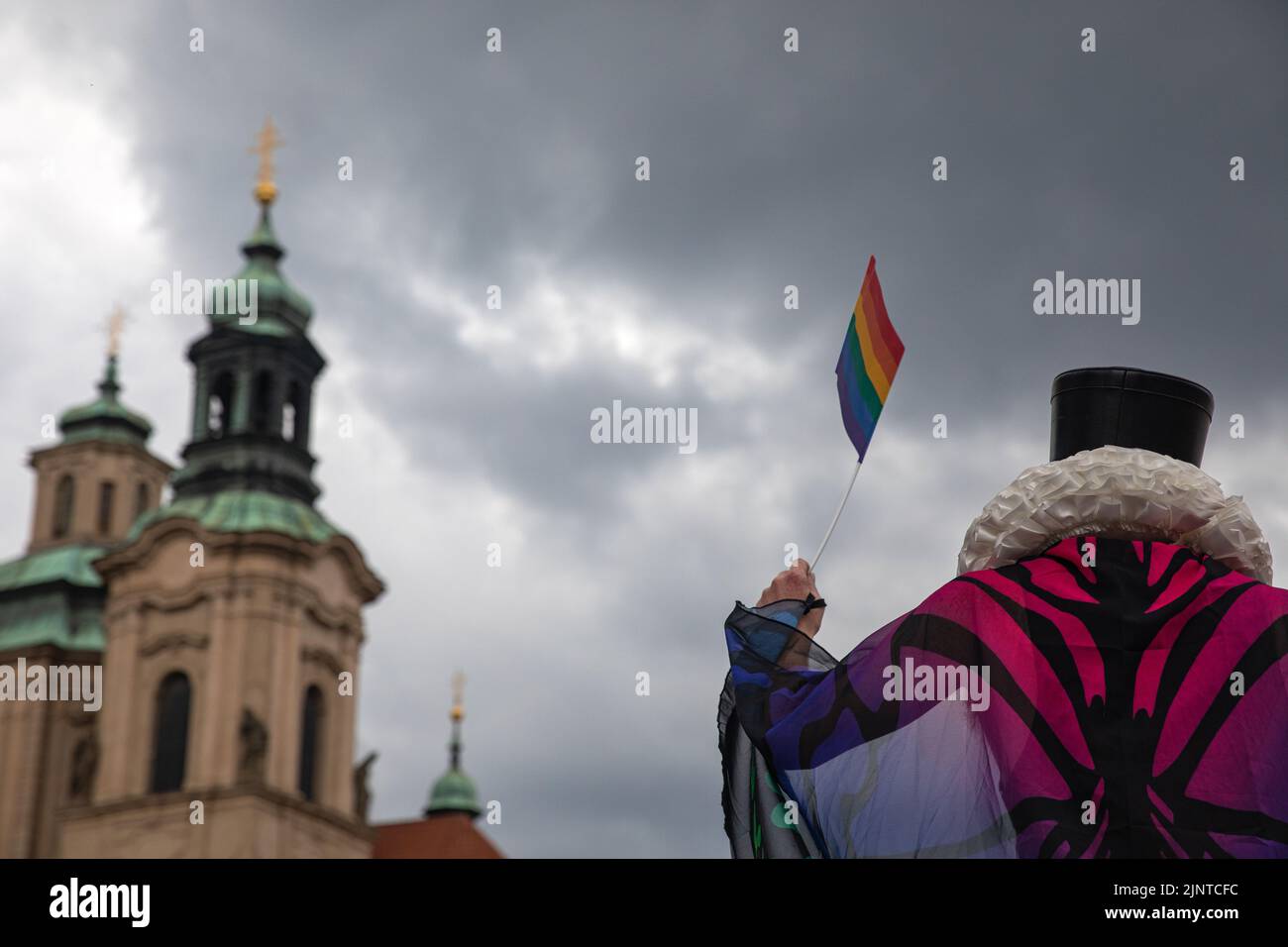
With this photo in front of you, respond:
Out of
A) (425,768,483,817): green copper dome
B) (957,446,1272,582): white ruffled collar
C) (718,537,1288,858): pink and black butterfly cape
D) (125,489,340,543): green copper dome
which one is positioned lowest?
(718,537,1288,858): pink and black butterfly cape

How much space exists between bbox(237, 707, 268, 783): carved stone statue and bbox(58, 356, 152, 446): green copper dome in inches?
462

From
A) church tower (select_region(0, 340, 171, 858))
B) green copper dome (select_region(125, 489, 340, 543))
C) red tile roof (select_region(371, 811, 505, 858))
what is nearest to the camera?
green copper dome (select_region(125, 489, 340, 543))

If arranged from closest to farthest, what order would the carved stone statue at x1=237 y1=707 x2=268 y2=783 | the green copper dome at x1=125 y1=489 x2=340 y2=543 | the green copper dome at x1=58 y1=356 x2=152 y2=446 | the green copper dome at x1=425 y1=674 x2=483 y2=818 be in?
the carved stone statue at x1=237 y1=707 x2=268 y2=783 → the green copper dome at x1=125 y1=489 x2=340 y2=543 → the green copper dome at x1=58 y1=356 x2=152 y2=446 → the green copper dome at x1=425 y1=674 x2=483 y2=818

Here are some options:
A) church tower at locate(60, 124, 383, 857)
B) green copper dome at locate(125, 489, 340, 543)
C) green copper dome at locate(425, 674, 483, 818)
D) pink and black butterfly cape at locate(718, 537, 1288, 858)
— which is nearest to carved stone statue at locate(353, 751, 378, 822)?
church tower at locate(60, 124, 383, 857)

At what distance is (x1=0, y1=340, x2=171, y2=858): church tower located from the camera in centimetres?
4600

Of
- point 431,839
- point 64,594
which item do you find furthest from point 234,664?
point 431,839

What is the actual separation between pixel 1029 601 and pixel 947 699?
255mm

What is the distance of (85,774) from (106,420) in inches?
430

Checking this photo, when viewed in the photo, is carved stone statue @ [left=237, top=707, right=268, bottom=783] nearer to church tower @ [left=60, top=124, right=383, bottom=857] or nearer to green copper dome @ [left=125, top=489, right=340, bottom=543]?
church tower @ [left=60, top=124, right=383, bottom=857]

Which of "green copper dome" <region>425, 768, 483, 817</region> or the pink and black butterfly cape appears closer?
the pink and black butterfly cape

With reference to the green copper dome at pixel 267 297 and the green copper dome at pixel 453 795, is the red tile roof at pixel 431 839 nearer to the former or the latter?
the green copper dome at pixel 453 795

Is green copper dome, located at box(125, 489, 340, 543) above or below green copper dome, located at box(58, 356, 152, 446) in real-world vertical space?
below
